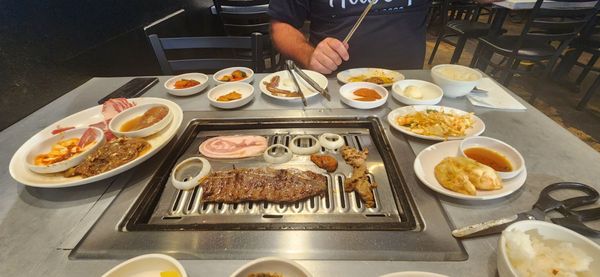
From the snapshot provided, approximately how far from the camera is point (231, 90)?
1.97 meters

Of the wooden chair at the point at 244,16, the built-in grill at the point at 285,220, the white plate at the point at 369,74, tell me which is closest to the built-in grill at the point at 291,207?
the built-in grill at the point at 285,220

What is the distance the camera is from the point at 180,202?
45.8 inches

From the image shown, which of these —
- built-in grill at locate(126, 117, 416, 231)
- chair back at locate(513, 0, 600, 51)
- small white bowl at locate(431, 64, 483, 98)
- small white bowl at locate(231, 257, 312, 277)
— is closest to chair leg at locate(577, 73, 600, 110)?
chair back at locate(513, 0, 600, 51)

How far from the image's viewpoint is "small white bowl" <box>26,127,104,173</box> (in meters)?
1.18

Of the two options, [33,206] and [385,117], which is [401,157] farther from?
[33,206]

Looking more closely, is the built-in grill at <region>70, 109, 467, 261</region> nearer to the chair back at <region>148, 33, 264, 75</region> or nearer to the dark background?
the chair back at <region>148, 33, 264, 75</region>

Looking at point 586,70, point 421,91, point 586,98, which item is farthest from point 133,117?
point 586,70

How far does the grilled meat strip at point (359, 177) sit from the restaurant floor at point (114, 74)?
7.36 feet

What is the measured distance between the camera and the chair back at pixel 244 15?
371 centimetres

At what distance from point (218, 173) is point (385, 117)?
102 centimetres

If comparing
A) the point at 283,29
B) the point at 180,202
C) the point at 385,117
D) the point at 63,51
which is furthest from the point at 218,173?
the point at 63,51

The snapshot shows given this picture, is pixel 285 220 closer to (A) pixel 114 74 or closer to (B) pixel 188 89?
(B) pixel 188 89

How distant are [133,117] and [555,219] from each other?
2029 mm

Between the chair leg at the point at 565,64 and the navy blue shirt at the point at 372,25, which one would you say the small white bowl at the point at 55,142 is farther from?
the chair leg at the point at 565,64
